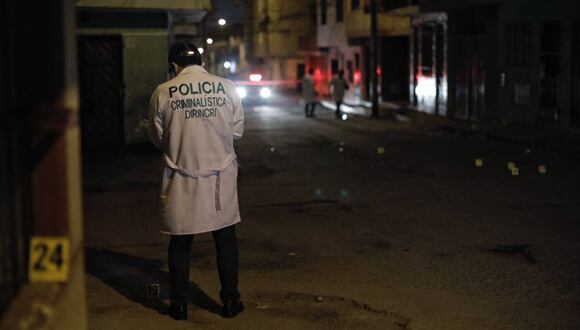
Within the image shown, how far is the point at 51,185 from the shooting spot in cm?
302

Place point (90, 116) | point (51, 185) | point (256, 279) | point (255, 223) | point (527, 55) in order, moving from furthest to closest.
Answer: point (527, 55) < point (90, 116) < point (255, 223) < point (256, 279) < point (51, 185)

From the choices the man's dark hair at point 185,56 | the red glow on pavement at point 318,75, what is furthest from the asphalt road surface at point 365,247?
the red glow on pavement at point 318,75

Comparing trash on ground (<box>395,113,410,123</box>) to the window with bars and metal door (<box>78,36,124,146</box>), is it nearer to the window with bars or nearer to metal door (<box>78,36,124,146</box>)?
the window with bars

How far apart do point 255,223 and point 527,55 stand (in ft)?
51.7

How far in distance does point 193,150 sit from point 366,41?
34.5m

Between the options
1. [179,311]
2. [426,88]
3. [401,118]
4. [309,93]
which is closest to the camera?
[179,311]

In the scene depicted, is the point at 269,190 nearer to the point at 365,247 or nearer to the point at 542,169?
the point at 365,247

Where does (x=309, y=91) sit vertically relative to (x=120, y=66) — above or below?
below

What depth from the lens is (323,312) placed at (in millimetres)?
6230

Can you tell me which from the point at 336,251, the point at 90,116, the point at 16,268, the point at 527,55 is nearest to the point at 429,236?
the point at 336,251

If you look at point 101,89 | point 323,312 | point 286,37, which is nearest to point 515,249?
point 323,312

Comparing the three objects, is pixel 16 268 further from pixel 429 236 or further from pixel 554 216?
pixel 554 216

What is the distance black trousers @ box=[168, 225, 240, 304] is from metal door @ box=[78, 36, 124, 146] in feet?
44.3

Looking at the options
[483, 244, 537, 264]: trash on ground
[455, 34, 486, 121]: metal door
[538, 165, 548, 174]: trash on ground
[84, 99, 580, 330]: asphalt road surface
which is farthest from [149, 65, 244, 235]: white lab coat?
[455, 34, 486, 121]: metal door
